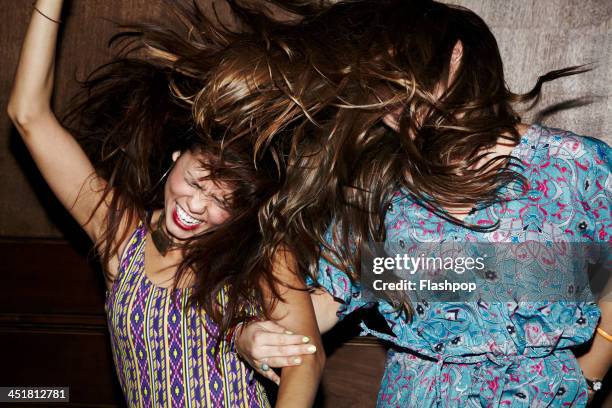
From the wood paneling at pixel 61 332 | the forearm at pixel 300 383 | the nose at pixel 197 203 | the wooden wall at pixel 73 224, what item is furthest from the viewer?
the wood paneling at pixel 61 332

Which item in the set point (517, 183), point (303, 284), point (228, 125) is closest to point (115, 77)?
point (228, 125)

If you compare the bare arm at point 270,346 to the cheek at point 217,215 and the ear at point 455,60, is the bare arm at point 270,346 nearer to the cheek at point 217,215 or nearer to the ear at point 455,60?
the cheek at point 217,215

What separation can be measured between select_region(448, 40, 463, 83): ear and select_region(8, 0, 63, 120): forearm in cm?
72

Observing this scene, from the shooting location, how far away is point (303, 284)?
1456 millimetres

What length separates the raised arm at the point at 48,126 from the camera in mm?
1356

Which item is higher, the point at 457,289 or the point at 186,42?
the point at 186,42

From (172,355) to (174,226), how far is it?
9.9 inches

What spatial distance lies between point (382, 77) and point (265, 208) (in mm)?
344

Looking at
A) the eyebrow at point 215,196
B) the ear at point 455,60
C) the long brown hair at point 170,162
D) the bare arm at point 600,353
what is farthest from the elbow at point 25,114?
the bare arm at point 600,353

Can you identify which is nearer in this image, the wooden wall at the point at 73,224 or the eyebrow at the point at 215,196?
the eyebrow at the point at 215,196

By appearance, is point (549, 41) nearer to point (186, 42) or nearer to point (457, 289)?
point (457, 289)

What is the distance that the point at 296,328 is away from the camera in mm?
1382
